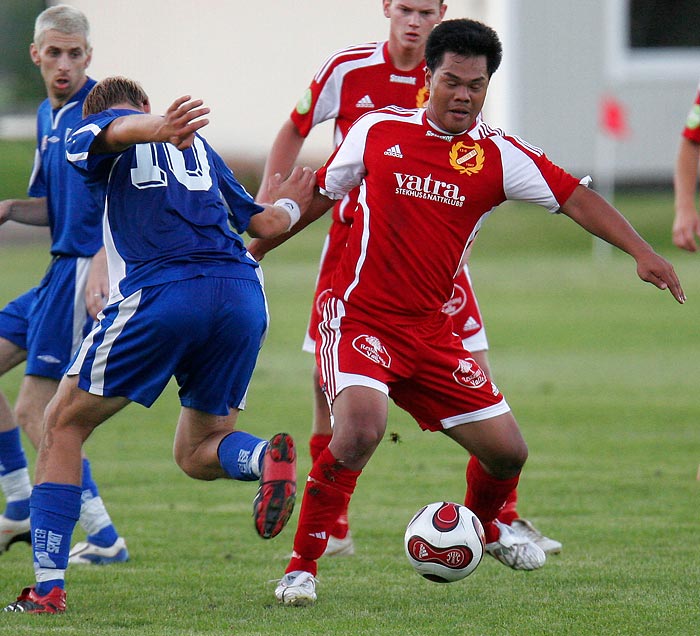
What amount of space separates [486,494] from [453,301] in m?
1.23

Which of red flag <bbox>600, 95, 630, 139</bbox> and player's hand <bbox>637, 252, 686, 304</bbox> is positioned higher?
player's hand <bbox>637, 252, 686, 304</bbox>

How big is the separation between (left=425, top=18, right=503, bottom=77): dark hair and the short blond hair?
1840 mm

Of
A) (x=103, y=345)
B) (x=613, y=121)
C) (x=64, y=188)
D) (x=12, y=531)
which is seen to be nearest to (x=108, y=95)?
(x=103, y=345)

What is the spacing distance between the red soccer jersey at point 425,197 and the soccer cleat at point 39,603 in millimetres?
1747

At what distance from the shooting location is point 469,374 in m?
5.71

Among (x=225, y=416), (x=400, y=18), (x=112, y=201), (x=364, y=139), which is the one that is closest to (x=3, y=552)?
(x=225, y=416)

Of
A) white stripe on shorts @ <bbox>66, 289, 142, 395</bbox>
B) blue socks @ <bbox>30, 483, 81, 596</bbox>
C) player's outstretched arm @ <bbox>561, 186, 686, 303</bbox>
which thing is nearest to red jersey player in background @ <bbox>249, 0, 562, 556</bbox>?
player's outstretched arm @ <bbox>561, 186, 686, 303</bbox>

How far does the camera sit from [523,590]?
585 cm

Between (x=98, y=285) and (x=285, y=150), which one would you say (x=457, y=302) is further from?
(x=98, y=285)

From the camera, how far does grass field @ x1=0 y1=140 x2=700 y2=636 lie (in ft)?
17.3

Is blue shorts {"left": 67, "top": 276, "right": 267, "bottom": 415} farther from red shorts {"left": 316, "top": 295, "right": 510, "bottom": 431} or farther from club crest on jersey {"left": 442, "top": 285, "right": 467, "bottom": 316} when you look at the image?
club crest on jersey {"left": 442, "top": 285, "right": 467, "bottom": 316}

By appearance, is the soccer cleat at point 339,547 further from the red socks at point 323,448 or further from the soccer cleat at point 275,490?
the soccer cleat at point 275,490

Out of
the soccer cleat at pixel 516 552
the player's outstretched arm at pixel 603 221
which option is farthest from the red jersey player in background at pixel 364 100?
the player's outstretched arm at pixel 603 221

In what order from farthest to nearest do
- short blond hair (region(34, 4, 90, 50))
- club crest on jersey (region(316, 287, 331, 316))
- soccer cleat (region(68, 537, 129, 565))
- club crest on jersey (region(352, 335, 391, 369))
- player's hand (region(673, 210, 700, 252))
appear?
soccer cleat (region(68, 537, 129, 565)) → player's hand (region(673, 210, 700, 252)) → short blond hair (region(34, 4, 90, 50)) → club crest on jersey (region(316, 287, 331, 316)) → club crest on jersey (region(352, 335, 391, 369))
